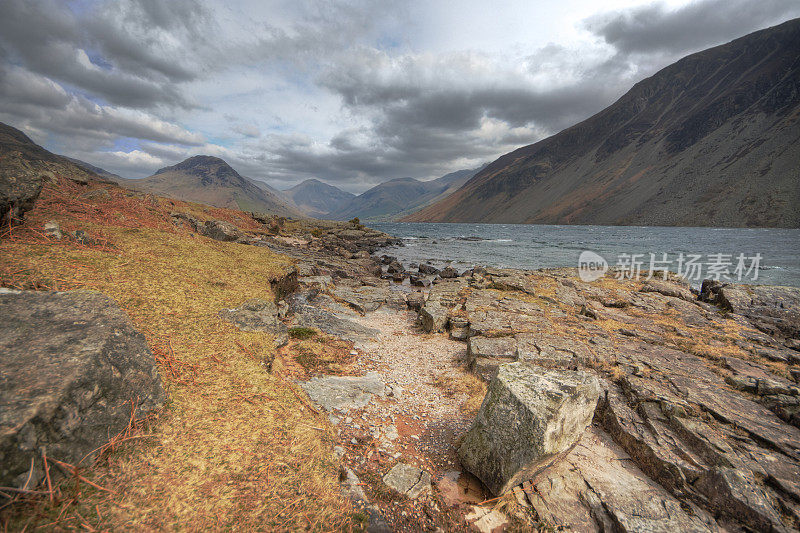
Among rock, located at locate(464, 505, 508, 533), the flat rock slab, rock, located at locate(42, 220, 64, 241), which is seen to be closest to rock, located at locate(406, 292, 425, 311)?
the flat rock slab

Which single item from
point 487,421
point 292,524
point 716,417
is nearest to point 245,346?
point 292,524

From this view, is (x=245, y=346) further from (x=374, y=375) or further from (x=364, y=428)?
(x=374, y=375)

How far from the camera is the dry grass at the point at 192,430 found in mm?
3170

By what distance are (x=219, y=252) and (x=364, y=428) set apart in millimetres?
10414

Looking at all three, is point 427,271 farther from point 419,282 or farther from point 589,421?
point 589,421

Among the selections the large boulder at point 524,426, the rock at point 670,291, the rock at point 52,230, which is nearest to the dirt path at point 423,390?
the large boulder at point 524,426

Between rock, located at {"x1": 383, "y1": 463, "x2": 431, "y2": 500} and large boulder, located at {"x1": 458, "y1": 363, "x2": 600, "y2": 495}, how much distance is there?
1.03 metres

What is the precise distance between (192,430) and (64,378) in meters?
1.63

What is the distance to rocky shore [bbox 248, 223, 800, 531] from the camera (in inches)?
201

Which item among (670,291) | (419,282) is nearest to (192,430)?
(419,282)

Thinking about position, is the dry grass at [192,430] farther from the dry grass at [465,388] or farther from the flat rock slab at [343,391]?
the dry grass at [465,388]

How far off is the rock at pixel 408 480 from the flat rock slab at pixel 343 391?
2.12 meters

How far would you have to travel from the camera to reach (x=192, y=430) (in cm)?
425

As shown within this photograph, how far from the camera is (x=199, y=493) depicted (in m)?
3.54
